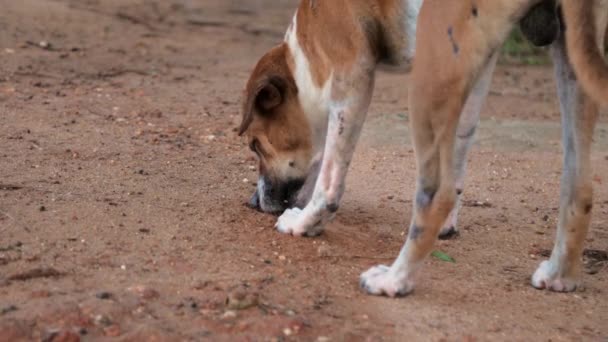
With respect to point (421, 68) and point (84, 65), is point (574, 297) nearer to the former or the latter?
point (421, 68)

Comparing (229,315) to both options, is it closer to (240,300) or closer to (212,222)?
(240,300)

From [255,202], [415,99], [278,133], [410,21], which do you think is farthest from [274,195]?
[415,99]

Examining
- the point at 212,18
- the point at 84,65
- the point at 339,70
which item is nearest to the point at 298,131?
the point at 339,70

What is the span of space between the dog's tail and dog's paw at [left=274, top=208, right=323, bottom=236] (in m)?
1.60

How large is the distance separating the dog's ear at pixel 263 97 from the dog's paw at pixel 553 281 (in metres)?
1.64

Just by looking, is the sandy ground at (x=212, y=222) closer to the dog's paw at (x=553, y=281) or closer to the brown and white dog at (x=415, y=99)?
the dog's paw at (x=553, y=281)

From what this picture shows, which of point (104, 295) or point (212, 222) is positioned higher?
point (104, 295)

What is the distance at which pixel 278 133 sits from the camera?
5.47 metres

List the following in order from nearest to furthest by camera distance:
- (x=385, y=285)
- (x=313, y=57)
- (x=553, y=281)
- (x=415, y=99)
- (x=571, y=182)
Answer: (x=415, y=99)
(x=385, y=285)
(x=571, y=182)
(x=553, y=281)
(x=313, y=57)

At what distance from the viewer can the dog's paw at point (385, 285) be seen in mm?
4348

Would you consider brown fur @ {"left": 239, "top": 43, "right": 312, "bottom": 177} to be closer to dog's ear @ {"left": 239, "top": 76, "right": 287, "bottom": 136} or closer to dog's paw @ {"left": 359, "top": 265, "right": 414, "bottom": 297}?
dog's ear @ {"left": 239, "top": 76, "right": 287, "bottom": 136}

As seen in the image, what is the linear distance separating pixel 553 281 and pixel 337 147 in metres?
1.21

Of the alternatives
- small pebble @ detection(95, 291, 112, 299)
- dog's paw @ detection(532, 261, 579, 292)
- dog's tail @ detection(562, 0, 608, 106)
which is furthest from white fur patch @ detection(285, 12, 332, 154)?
small pebble @ detection(95, 291, 112, 299)

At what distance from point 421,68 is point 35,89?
450 centimetres
